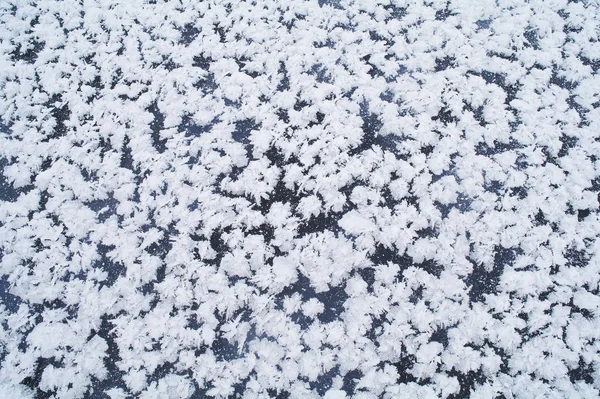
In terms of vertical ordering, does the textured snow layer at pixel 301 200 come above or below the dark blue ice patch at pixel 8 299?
above

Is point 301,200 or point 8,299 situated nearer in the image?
point 8,299

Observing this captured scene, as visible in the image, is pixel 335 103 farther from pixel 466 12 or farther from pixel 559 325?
pixel 559 325

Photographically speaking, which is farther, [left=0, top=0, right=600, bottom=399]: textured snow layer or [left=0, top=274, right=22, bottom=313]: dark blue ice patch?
[left=0, top=274, right=22, bottom=313]: dark blue ice patch

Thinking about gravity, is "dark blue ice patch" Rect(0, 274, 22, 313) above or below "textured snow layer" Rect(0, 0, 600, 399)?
below

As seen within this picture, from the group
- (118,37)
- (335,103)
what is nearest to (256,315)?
(335,103)

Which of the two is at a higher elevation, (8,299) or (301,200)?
(301,200)

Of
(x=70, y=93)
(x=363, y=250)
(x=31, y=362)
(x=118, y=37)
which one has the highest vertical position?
(x=118, y=37)

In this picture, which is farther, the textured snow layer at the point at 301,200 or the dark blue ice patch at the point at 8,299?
the dark blue ice patch at the point at 8,299

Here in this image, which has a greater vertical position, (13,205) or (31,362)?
(13,205)
